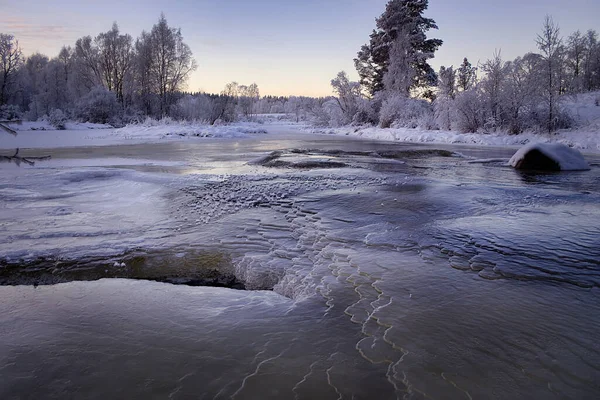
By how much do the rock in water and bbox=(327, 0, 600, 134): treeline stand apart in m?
10.2

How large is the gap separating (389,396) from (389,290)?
112 cm

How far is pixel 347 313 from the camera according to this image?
2287 mm

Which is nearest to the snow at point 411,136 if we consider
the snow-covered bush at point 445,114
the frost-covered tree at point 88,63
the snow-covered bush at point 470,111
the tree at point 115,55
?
the snow-covered bush at point 470,111

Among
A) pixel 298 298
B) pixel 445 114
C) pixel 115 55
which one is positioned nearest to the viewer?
pixel 298 298

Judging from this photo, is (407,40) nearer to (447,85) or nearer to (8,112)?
(447,85)

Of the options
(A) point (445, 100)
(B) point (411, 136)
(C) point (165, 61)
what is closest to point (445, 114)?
(A) point (445, 100)

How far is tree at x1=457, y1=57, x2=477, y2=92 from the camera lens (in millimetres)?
23641

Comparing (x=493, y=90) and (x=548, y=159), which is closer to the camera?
(x=548, y=159)

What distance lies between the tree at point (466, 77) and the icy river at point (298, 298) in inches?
826

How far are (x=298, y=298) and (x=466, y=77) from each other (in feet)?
141

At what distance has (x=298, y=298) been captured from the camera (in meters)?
2.54

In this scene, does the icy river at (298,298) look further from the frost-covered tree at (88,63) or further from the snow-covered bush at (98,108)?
the frost-covered tree at (88,63)

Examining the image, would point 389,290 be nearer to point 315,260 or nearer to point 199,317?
point 315,260

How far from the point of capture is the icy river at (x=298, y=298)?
164 cm
